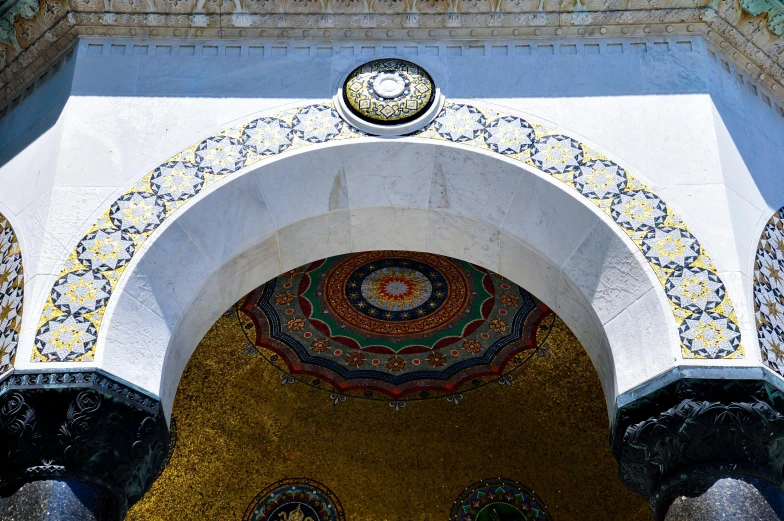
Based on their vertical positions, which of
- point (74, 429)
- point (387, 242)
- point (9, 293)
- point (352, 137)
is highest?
point (352, 137)

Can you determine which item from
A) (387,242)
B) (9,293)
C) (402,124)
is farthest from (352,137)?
(9,293)

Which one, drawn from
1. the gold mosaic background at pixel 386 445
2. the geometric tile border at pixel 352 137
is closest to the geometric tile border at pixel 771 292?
the geometric tile border at pixel 352 137

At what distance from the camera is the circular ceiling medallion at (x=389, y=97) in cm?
576

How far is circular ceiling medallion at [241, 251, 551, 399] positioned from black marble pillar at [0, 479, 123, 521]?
10.4 ft

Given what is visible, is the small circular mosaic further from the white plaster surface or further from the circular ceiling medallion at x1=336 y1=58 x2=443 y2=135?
the white plaster surface

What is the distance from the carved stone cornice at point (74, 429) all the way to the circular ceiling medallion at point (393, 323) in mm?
2914

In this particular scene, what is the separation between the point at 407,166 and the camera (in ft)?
19.0

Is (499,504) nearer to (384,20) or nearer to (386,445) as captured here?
(386,445)

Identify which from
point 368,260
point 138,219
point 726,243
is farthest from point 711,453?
point 368,260

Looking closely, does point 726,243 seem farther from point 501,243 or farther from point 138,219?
point 138,219

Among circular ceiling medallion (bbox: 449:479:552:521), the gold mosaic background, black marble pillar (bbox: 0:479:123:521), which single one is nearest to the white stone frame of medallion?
black marble pillar (bbox: 0:479:123:521)

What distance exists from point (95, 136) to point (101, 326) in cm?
119

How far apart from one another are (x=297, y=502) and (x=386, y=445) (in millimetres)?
809

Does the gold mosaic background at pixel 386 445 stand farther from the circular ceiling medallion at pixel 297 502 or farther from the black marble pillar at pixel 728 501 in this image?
the black marble pillar at pixel 728 501
